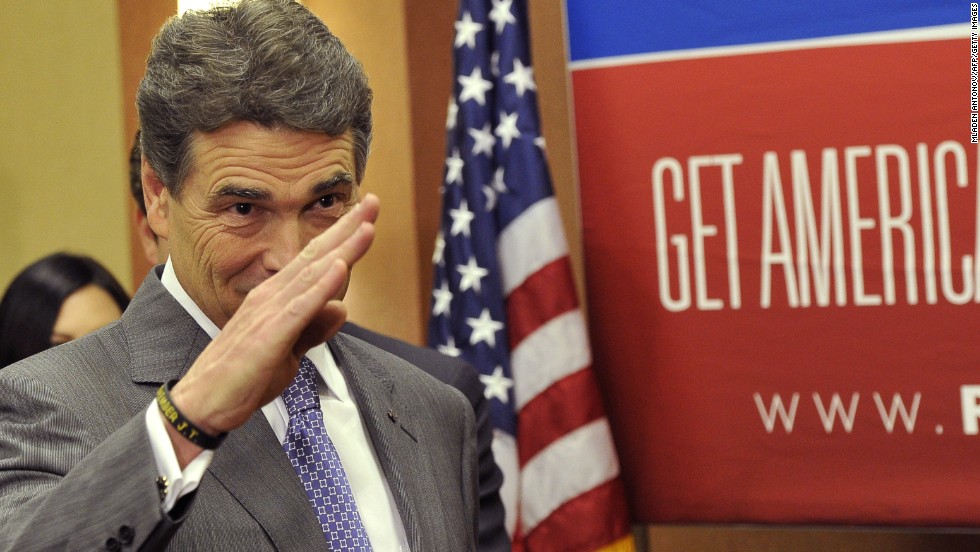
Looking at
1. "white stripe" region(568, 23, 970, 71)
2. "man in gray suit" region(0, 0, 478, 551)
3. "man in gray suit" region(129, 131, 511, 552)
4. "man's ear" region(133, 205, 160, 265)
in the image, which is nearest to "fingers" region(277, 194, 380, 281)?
"man in gray suit" region(0, 0, 478, 551)

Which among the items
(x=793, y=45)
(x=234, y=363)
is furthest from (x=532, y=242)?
(x=234, y=363)

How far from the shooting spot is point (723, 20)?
3.30 metres

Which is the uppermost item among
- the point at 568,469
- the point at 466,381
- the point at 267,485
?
the point at 267,485

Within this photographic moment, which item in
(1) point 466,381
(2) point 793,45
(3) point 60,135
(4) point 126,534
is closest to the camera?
(4) point 126,534

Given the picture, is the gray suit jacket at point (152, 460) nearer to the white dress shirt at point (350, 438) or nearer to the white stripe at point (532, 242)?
the white dress shirt at point (350, 438)

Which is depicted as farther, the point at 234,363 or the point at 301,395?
the point at 301,395

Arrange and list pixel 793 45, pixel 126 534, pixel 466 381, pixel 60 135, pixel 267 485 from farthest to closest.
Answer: pixel 60 135 < pixel 793 45 < pixel 466 381 < pixel 267 485 < pixel 126 534

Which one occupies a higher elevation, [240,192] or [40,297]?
[240,192]

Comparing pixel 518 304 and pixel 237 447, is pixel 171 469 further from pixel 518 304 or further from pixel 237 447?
pixel 518 304

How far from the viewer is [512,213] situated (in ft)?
11.1

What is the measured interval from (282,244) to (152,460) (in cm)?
36

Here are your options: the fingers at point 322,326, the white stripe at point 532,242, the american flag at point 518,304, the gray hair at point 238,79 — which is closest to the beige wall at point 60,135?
the american flag at point 518,304

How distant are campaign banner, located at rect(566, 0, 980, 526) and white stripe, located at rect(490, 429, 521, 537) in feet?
1.10

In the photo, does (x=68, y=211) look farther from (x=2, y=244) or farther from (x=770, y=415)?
(x=770, y=415)
